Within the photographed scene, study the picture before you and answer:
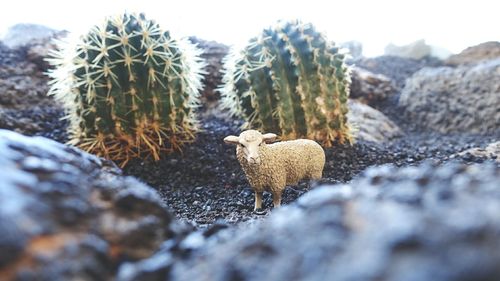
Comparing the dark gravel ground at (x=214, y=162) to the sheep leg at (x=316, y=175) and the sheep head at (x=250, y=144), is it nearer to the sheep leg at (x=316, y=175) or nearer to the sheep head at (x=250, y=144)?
the sheep leg at (x=316, y=175)

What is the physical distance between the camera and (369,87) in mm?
4121

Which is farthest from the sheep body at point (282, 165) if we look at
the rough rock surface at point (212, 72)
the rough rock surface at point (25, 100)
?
the rough rock surface at point (212, 72)

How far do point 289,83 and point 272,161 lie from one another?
0.78 metres

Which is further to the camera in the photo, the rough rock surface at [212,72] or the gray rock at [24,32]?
the gray rock at [24,32]

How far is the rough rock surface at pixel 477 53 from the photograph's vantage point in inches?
185

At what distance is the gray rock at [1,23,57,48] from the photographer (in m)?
3.95

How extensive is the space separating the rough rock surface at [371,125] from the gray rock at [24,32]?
244 cm

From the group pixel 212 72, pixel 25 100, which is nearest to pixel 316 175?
pixel 212 72

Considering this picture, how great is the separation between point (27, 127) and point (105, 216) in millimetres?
2301

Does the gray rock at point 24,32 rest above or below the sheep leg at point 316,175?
above

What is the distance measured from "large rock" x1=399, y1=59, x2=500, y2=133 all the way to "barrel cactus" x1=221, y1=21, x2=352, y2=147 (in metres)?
1.47

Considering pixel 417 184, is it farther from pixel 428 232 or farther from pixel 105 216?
pixel 105 216

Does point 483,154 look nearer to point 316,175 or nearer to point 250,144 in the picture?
point 316,175

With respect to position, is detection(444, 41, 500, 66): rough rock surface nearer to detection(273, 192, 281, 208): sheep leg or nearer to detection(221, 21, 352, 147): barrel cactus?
detection(221, 21, 352, 147): barrel cactus
